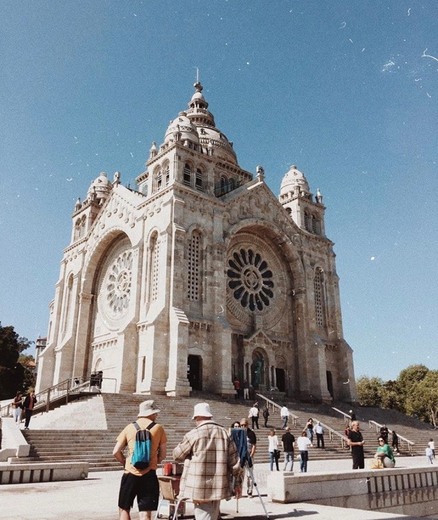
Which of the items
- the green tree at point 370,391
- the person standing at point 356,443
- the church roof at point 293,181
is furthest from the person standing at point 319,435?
the green tree at point 370,391

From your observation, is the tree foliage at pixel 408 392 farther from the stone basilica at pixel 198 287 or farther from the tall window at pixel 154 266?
the tall window at pixel 154 266

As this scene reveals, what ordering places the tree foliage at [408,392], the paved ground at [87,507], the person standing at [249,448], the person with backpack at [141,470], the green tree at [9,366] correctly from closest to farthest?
the person with backpack at [141,470]
the paved ground at [87,507]
the person standing at [249,448]
the green tree at [9,366]
the tree foliage at [408,392]

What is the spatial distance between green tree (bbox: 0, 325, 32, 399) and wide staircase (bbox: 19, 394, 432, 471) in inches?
897

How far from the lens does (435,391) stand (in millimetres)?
58812

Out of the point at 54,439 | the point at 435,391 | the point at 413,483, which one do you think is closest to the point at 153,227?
the point at 54,439

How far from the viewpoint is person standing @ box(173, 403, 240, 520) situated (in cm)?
514

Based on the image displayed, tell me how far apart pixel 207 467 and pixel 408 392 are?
6871 cm

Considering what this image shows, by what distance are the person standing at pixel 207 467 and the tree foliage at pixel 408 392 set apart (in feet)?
184

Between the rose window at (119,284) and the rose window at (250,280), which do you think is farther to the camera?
the rose window at (250,280)

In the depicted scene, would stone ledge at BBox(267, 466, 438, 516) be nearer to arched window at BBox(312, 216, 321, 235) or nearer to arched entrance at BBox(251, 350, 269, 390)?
arched entrance at BBox(251, 350, 269, 390)

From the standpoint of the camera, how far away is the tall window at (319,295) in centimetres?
3972

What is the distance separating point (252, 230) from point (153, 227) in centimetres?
932

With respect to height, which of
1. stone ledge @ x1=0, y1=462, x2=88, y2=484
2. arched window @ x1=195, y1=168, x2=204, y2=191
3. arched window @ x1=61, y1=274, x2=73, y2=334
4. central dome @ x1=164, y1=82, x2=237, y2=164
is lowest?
stone ledge @ x1=0, y1=462, x2=88, y2=484

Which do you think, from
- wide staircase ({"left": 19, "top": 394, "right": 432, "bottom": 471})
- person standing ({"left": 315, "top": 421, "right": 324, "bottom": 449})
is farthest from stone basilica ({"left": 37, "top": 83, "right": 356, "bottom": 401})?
person standing ({"left": 315, "top": 421, "right": 324, "bottom": 449})
